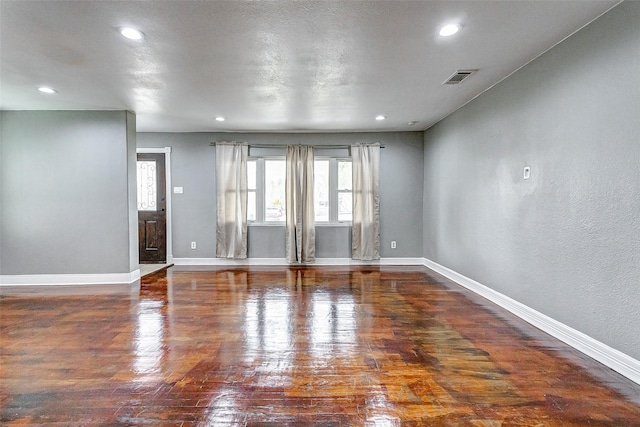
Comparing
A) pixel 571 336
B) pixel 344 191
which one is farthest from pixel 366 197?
pixel 571 336

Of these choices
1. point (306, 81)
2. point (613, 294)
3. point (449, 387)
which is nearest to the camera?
point (449, 387)

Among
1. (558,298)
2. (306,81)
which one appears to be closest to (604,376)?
(558,298)

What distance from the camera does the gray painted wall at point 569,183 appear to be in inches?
89.5

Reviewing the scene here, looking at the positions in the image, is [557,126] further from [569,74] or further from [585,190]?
[585,190]

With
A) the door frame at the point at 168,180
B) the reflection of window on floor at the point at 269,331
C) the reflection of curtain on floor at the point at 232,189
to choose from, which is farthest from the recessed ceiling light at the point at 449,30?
the door frame at the point at 168,180

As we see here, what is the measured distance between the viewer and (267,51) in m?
2.88

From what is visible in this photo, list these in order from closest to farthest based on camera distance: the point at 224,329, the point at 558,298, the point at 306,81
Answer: the point at 558,298, the point at 224,329, the point at 306,81

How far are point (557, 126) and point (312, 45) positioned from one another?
7.24 ft

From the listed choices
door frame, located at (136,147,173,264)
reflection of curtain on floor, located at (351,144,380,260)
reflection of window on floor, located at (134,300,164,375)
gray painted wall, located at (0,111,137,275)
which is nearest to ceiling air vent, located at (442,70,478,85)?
reflection of curtain on floor, located at (351,144,380,260)

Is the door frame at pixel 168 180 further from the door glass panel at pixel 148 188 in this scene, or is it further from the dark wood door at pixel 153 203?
the door glass panel at pixel 148 188

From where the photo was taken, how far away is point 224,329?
10.4 ft

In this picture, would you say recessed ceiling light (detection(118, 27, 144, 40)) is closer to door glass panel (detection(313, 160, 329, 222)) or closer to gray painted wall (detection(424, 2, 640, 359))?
gray painted wall (detection(424, 2, 640, 359))

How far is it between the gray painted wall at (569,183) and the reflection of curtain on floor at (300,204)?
283cm

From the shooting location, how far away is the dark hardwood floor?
1901mm
